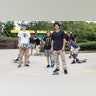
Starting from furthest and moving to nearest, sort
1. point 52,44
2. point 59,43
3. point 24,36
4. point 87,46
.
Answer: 1. point 87,46
2. point 24,36
3. point 52,44
4. point 59,43

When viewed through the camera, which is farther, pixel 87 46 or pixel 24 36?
pixel 87 46

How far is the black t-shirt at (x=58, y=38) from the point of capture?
7.10 m

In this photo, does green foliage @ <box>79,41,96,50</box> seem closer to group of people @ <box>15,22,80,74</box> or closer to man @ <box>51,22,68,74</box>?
group of people @ <box>15,22,80,74</box>

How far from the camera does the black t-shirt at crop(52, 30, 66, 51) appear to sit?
7098mm

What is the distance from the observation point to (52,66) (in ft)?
27.4

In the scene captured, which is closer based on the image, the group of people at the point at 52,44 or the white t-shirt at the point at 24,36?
the group of people at the point at 52,44

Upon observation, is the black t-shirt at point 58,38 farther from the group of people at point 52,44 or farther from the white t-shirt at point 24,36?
the white t-shirt at point 24,36

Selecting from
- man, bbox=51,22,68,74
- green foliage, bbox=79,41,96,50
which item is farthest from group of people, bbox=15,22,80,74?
green foliage, bbox=79,41,96,50

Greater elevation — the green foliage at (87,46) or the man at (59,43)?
the man at (59,43)

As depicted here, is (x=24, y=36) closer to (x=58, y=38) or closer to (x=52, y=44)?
(x=52, y=44)

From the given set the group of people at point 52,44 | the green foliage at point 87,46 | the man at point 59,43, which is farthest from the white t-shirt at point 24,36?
the green foliage at point 87,46

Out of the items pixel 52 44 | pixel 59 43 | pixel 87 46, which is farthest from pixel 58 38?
pixel 87 46

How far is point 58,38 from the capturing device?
7.13 metres

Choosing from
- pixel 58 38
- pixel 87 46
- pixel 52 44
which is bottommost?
pixel 87 46
